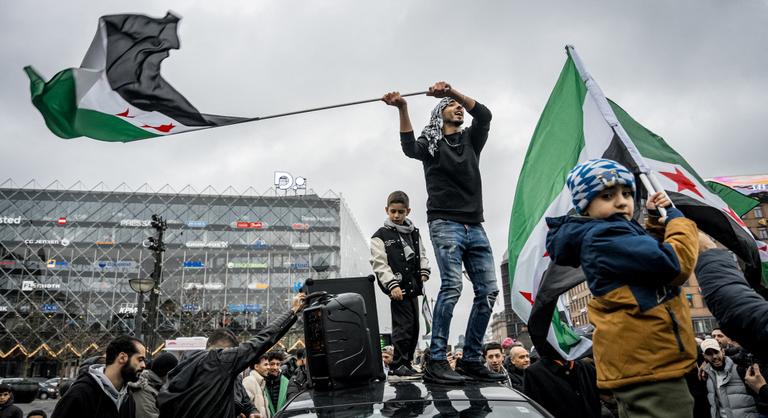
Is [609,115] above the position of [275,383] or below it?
above

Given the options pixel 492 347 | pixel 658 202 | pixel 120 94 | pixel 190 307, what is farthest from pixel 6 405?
pixel 190 307

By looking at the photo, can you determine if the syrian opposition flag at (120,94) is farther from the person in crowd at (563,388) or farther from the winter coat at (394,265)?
the person in crowd at (563,388)

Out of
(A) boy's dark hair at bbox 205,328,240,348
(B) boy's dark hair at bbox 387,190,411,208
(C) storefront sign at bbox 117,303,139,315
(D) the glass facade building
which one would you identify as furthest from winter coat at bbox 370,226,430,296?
(C) storefront sign at bbox 117,303,139,315

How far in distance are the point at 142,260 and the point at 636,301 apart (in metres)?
63.3

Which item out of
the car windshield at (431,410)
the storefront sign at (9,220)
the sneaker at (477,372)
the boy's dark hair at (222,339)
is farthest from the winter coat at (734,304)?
the storefront sign at (9,220)

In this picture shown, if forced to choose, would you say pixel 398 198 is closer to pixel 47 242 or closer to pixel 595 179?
pixel 595 179

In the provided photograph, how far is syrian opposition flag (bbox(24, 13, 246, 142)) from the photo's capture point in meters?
5.00

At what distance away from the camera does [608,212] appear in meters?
2.19

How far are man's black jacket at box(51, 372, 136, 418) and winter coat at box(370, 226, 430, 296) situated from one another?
7.48 feet

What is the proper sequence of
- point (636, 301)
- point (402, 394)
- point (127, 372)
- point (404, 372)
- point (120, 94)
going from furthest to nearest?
point (120, 94) < point (127, 372) < point (404, 372) < point (402, 394) < point (636, 301)

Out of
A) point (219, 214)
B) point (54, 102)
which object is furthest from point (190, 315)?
point (54, 102)

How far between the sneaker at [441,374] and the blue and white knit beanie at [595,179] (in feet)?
4.90

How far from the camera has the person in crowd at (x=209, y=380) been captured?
12.0ft

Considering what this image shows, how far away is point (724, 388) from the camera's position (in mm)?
5523
